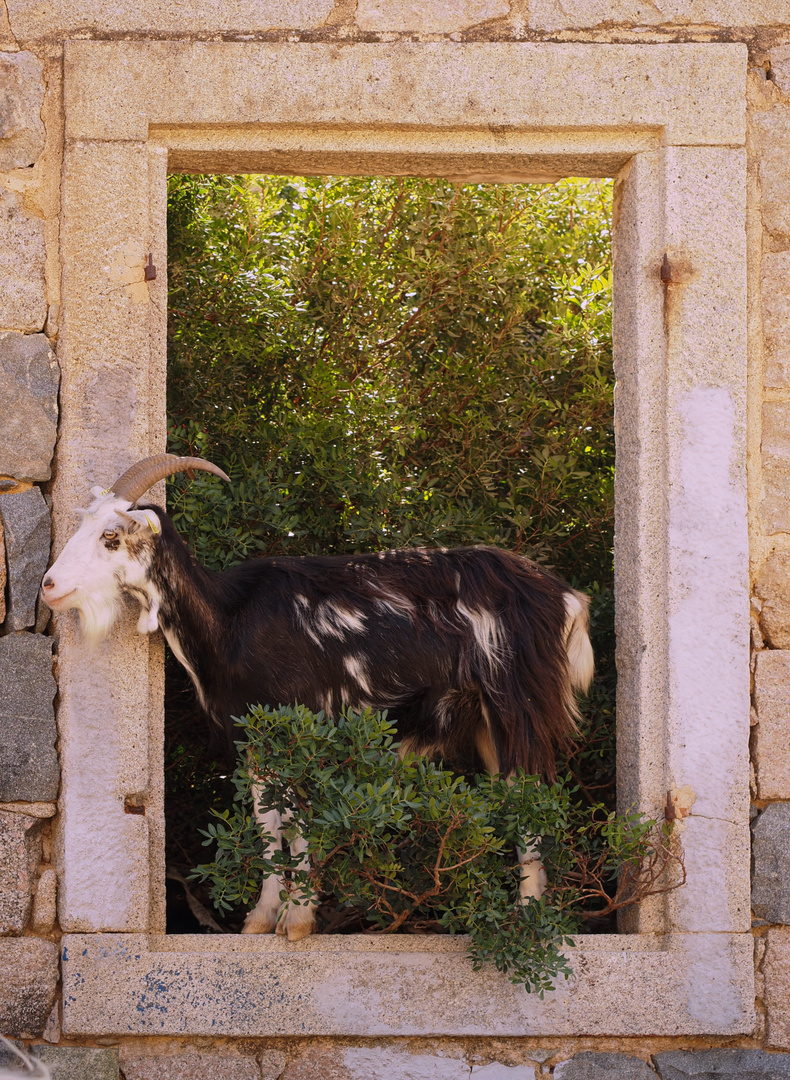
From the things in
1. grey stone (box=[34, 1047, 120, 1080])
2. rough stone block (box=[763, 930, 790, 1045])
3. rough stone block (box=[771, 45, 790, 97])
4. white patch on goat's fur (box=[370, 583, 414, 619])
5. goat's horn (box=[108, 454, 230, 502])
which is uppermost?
rough stone block (box=[771, 45, 790, 97])

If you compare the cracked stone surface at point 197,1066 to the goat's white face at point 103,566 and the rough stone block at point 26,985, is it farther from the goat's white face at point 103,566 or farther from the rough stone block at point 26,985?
the goat's white face at point 103,566

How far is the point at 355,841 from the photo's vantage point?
3.47 m

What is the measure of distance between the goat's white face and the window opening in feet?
2.89

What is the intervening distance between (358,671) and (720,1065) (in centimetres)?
175

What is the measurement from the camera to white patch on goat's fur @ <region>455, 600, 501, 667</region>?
3.98 m

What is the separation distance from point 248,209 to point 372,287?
2.61ft

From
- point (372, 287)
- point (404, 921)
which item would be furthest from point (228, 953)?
point (372, 287)

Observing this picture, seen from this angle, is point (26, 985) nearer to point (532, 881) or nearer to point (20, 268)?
point (532, 881)

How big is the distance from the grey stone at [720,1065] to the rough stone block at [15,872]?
2.11 metres

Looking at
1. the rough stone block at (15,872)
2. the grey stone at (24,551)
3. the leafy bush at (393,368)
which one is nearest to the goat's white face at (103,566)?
the grey stone at (24,551)

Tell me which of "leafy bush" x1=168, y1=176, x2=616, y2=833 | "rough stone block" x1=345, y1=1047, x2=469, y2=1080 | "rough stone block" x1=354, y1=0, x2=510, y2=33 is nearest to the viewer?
"rough stone block" x1=345, y1=1047, x2=469, y2=1080

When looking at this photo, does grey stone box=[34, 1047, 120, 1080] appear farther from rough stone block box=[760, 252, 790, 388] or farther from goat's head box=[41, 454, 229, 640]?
rough stone block box=[760, 252, 790, 388]

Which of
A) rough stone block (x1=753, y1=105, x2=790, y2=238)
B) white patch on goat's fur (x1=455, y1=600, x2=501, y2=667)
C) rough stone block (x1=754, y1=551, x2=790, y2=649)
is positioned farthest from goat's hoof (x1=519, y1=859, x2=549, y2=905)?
rough stone block (x1=753, y1=105, x2=790, y2=238)

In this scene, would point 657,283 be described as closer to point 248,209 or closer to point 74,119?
point 74,119
